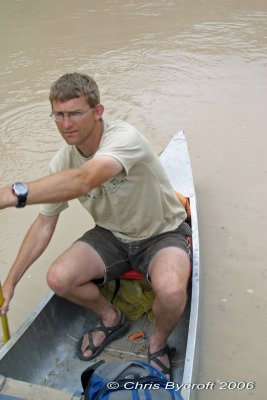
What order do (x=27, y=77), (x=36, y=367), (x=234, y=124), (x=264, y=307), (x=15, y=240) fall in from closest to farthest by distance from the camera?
(x=36, y=367) → (x=264, y=307) → (x=15, y=240) → (x=234, y=124) → (x=27, y=77)

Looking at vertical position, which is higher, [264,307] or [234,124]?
[234,124]

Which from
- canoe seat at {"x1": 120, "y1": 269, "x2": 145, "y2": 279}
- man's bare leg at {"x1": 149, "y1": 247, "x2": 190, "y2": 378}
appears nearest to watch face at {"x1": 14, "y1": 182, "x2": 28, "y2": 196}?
man's bare leg at {"x1": 149, "y1": 247, "x2": 190, "y2": 378}

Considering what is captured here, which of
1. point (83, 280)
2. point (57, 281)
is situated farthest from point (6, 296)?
point (83, 280)

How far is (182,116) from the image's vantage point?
21.7ft

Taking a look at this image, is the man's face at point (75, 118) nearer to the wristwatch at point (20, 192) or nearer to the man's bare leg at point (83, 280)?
the wristwatch at point (20, 192)

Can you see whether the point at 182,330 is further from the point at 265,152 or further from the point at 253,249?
the point at 265,152

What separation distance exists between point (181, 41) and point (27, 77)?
343 cm

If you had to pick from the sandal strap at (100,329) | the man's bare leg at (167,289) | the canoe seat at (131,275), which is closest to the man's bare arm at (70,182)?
the man's bare leg at (167,289)

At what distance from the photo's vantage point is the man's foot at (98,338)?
3.06 m

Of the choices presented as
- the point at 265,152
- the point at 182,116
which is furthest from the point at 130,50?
the point at 265,152

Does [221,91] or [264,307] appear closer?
[264,307]

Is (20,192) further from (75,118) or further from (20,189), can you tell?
(75,118)

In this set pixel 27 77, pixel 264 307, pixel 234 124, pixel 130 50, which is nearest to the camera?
pixel 264 307

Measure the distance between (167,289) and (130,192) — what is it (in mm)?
636
